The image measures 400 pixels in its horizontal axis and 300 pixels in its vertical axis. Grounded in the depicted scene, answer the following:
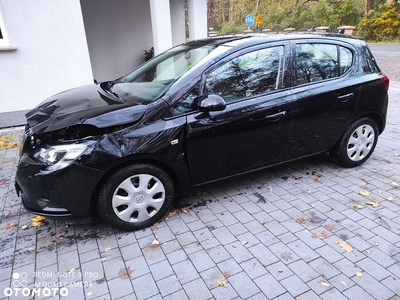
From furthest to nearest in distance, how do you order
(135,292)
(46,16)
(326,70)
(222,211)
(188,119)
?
(46,16)
(326,70)
(222,211)
(188,119)
(135,292)

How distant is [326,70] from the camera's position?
11.7ft

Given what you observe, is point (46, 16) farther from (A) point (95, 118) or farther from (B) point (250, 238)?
(B) point (250, 238)

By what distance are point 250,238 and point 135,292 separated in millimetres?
1110

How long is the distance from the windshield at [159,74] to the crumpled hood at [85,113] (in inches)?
8.0

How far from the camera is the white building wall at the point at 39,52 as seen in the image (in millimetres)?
5469

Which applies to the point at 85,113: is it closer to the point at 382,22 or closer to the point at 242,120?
the point at 242,120

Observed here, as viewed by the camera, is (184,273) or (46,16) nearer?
(184,273)

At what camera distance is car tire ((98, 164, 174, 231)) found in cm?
269

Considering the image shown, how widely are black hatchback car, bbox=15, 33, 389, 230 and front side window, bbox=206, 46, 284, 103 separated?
0.01 m

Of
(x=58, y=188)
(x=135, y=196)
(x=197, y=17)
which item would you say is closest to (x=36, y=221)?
(x=58, y=188)

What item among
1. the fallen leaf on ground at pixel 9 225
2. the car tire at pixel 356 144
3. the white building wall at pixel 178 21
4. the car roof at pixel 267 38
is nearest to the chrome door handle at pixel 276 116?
the car roof at pixel 267 38

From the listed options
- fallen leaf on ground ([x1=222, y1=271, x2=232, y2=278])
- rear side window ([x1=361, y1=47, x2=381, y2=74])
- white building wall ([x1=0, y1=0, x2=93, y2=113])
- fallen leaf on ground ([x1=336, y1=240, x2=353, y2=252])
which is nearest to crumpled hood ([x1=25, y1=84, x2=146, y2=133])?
fallen leaf on ground ([x1=222, y1=271, x2=232, y2=278])

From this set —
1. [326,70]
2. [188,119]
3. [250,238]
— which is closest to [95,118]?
[188,119]

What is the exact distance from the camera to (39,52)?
18.8 ft
